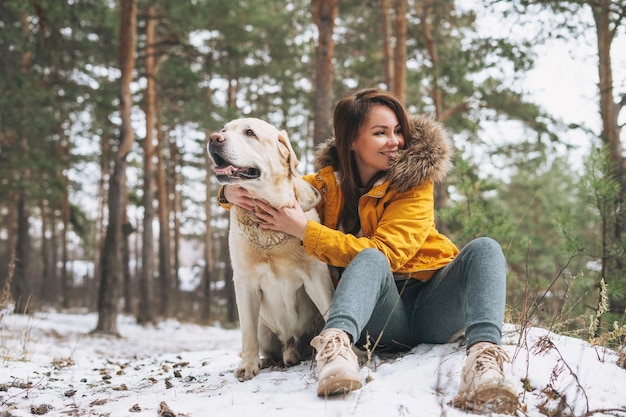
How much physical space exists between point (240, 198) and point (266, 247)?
0.97 ft

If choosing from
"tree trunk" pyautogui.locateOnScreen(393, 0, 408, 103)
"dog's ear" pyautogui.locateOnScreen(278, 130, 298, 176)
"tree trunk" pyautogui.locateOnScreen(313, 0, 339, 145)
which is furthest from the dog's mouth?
"tree trunk" pyautogui.locateOnScreen(393, 0, 408, 103)

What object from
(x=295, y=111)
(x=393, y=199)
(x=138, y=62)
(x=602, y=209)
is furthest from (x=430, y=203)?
(x=295, y=111)

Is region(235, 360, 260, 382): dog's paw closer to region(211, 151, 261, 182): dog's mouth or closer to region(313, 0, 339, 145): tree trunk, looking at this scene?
region(211, 151, 261, 182): dog's mouth

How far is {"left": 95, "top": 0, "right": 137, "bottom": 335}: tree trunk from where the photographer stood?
8461 millimetres

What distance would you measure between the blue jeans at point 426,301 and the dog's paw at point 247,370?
0.60 m

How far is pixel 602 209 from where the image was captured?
384 centimetres

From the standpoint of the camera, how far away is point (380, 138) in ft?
9.07

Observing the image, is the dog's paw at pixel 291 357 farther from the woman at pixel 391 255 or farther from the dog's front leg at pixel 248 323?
the woman at pixel 391 255

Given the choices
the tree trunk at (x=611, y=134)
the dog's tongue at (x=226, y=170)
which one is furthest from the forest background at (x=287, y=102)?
the dog's tongue at (x=226, y=170)

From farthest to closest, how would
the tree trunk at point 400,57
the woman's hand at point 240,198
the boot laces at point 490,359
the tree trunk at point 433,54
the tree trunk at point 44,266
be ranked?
the tree trunk at point 44,266 < the tree trunk at point 433,54 < the tree trunk at point 400,57 < the woman's hand at point 240,198 < the boot laces at point 490,359

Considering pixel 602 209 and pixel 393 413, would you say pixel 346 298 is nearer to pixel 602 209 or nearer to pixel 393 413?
pixel 393 413

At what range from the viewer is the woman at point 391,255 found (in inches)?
75.6

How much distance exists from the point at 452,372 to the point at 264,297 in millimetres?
1132

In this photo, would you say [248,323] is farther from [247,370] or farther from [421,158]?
[421,158]
